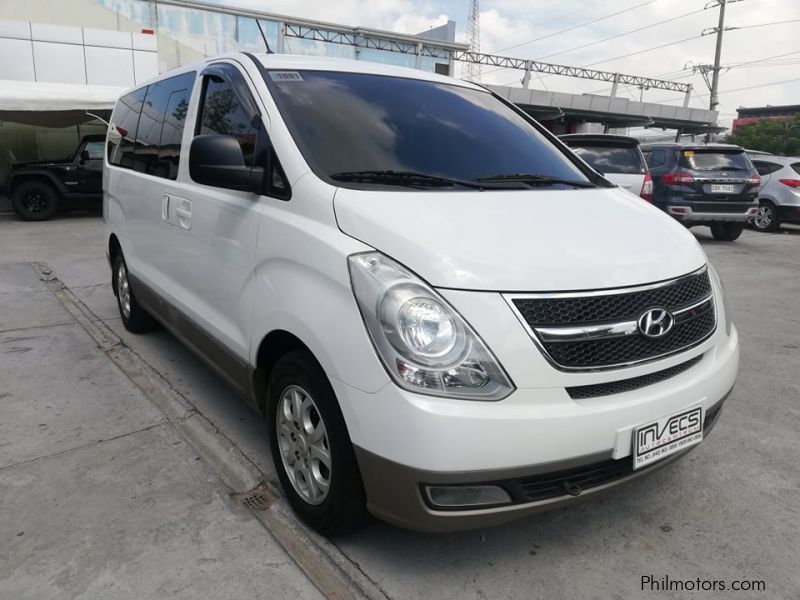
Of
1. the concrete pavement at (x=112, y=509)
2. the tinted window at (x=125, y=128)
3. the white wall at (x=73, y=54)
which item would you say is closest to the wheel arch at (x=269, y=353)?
the concrete pavement at (x=112, y=509)

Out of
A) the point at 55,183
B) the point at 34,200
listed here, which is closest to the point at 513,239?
the point at 55,183

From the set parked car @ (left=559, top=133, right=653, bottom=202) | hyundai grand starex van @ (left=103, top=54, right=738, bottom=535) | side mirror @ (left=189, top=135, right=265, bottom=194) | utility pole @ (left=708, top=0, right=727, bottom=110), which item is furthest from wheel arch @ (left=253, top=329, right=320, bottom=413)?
utility pole @ (left=708, top=0, right=727, bottom=110)

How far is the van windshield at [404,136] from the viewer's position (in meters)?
2.48

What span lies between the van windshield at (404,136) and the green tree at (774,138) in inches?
1910

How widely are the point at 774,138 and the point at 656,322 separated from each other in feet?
171

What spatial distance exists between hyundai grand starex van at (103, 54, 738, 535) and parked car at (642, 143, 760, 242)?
7375 millimetres

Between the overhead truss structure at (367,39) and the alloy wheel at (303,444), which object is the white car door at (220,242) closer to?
the alloy wheel at (303,444)

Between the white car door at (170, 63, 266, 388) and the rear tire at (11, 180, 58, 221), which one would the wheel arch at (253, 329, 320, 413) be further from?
the rear tire at (11, 180, 58, 221)

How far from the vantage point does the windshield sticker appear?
274cm

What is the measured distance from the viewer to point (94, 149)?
40.9 feet

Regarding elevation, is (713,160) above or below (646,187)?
above

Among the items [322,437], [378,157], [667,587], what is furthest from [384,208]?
[667,587]

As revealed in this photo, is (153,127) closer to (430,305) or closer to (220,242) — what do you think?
(220,242)

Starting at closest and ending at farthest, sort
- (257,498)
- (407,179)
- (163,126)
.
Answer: (407,179) → (257,498) → (163,126)
